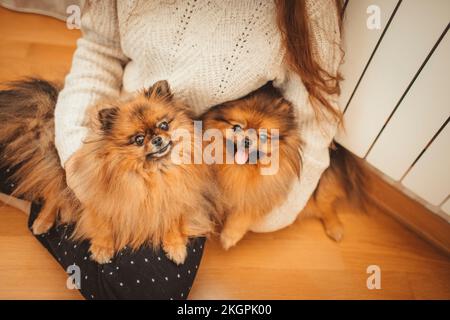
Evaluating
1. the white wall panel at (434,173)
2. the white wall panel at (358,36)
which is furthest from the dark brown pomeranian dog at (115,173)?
the white wall panel at (434,173)

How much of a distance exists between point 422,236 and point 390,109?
2.16 ft

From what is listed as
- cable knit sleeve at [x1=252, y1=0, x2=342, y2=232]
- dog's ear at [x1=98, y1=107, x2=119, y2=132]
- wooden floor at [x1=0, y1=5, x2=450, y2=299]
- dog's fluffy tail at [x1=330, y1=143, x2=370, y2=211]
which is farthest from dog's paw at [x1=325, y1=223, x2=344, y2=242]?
dog's ear at [x1=98, y1=107, x2=119, y2=132]

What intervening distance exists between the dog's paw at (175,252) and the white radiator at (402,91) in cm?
68

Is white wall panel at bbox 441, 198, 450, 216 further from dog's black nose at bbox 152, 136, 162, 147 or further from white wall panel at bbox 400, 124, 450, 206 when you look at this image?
dog's black nose at bbox 152, 136, 162, 147

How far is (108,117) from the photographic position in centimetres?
86

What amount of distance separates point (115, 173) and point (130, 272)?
31cm

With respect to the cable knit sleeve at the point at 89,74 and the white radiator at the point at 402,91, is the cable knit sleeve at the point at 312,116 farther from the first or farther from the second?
the cable knit sleeve at the point at 89,74

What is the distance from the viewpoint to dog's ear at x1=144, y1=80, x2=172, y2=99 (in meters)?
0.89

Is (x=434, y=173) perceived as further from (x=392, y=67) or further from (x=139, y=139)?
(x=139, y=139)

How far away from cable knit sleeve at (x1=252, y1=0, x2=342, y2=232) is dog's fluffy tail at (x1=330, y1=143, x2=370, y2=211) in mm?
205

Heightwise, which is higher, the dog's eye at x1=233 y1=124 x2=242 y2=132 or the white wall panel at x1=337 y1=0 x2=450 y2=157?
the white wall panel at x1=337 y1=0 x2=450 y2=157

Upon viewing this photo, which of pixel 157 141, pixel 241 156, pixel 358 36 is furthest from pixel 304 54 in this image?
pixel 157 141
